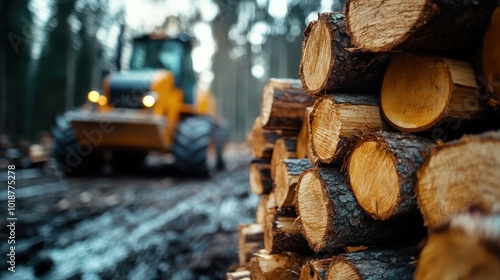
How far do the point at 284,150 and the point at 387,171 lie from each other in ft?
3.38

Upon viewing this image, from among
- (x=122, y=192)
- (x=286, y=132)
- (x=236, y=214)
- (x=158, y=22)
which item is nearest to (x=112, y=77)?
(x=122, y=192)

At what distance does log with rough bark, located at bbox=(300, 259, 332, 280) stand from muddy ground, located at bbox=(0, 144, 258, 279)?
1.24 m

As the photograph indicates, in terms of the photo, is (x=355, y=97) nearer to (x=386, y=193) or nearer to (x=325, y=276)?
(x=386, y=193)

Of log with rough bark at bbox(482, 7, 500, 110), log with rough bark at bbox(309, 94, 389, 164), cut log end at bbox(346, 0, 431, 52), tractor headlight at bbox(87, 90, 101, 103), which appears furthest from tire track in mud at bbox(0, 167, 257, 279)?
log with rough bark at bbox(482, 7, 500, 110)

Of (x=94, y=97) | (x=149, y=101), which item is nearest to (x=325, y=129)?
(x=149, y=101)

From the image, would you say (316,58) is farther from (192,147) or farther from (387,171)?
(192,147)

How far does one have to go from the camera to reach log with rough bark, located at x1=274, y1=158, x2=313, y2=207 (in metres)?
1.92

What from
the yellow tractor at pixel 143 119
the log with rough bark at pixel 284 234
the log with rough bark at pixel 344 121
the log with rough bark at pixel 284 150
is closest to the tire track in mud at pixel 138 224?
the yellow tractor at pixel 143 119

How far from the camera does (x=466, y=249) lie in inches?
30.9

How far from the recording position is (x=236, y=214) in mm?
4426

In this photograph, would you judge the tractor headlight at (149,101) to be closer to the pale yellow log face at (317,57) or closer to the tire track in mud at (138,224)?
the tire track in mud at (138,224)

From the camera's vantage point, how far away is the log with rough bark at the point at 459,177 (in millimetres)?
924

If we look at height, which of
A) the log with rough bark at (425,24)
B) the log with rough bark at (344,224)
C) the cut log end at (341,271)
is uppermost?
the log with rough bark at (425,24)

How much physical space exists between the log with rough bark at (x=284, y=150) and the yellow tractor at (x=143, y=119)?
11.6 ft
